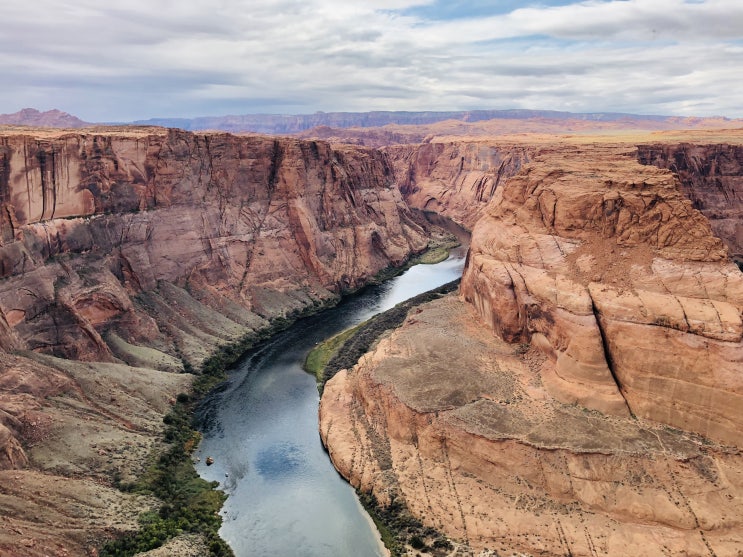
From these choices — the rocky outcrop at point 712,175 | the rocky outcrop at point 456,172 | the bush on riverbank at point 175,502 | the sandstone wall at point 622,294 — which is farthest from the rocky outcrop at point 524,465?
the rocky outcrop at point 456,172

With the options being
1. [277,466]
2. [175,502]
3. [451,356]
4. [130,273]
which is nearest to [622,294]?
[451,356]

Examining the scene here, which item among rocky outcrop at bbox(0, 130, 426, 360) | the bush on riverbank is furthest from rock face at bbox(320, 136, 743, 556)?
rocky outcrop at bbox(0, 130, 426, 360)

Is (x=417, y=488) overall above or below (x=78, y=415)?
below

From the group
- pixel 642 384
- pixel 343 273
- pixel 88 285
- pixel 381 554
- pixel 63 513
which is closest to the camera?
pixel 63 513

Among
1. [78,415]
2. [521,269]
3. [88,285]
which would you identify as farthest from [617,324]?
[88,285]

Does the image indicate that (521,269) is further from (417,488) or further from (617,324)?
(417,488)

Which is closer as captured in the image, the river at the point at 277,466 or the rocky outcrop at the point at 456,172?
the river at the point at 277,466

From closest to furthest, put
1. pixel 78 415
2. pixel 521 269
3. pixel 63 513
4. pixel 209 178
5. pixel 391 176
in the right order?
pixel 63 513
pixel 78 415
pixel 521 269
pixel 209 178
pixel 391 176

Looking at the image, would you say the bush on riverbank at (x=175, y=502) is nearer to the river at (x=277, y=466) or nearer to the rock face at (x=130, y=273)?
the river at (x=277, y=466)
